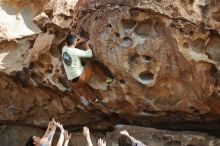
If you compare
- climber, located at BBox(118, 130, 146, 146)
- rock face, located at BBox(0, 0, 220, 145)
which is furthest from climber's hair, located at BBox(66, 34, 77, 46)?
climber, located at BBox(118, 130, 146, 146)

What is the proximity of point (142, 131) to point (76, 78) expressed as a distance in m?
1.24

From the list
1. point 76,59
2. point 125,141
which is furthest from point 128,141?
point 76,59

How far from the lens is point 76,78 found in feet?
29.5

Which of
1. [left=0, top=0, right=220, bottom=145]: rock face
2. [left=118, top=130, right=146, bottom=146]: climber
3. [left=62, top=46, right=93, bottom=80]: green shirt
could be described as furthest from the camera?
[left=62, top=46, right=93, bottom=80]: green shirt

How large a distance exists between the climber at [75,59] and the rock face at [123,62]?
134 mm

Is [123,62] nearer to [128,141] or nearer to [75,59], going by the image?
[75,59]

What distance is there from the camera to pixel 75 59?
29.2 ft

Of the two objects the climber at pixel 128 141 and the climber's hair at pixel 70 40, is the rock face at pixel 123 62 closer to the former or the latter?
the climber's hair at pixel 70 40

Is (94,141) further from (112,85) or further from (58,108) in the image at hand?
(112,85)

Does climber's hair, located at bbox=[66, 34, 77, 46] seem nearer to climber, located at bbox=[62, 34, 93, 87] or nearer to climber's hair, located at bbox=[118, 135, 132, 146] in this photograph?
climber, located at bbox=[62, 34, 93, 87]

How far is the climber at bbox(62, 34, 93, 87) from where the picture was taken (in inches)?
350

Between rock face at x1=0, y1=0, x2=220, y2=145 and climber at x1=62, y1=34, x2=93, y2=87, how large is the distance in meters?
0.13

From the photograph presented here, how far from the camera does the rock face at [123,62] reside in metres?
8.28

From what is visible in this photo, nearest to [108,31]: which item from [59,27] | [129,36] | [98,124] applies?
[129,36]
